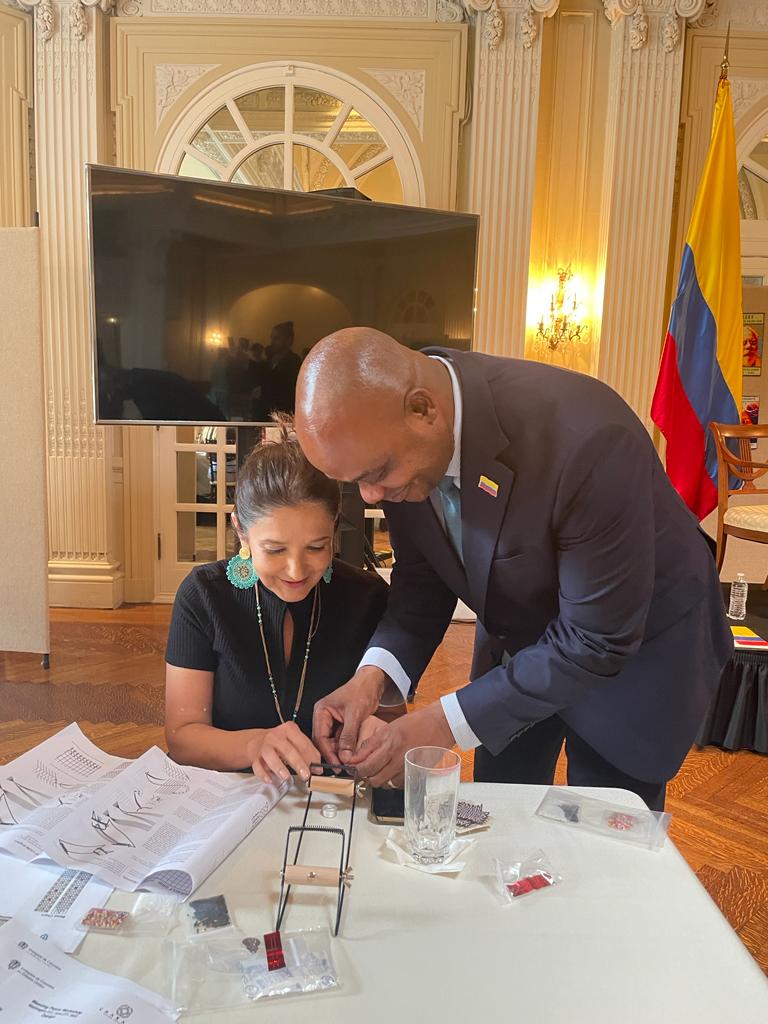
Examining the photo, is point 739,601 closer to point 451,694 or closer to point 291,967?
point 451,694

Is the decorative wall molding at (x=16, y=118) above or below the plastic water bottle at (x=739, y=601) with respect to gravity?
above

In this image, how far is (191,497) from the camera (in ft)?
16.3

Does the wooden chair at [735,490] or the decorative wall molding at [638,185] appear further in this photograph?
the decorative wall molding at [638,185]

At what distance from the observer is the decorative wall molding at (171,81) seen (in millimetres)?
4641

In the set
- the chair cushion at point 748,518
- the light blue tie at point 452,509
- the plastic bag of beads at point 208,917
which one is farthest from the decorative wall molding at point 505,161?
the plastic bag of beads at point 208,917

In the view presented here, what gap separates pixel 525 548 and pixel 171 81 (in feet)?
14.7

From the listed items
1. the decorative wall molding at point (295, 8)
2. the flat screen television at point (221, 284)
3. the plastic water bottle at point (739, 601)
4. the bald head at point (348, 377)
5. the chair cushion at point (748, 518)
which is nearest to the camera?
the bald head at point (348, 377)

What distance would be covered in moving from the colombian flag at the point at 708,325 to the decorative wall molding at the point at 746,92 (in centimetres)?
55

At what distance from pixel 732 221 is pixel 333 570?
372cm

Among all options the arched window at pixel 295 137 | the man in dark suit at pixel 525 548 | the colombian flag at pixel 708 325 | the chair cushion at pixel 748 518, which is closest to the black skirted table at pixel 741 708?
the chair cushion at pixel 748 518

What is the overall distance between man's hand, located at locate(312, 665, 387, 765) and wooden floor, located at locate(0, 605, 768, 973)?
1.23m

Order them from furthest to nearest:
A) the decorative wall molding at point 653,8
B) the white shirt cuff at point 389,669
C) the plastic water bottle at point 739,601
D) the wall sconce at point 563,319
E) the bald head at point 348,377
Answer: the wall sconce at point 563,319 → the decorative wall molding at point 653,8 → the plastic water bottle at point 739,601 → the white shirt cuff at point 389,669 → the bald head at point 348,377

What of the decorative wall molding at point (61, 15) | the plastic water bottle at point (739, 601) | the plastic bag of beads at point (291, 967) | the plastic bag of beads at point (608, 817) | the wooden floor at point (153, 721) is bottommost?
the wooden floor at point (153, 721)

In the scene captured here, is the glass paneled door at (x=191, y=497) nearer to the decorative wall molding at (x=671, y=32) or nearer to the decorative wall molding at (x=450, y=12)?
the decorative wall molding at (x=450, y=12)
